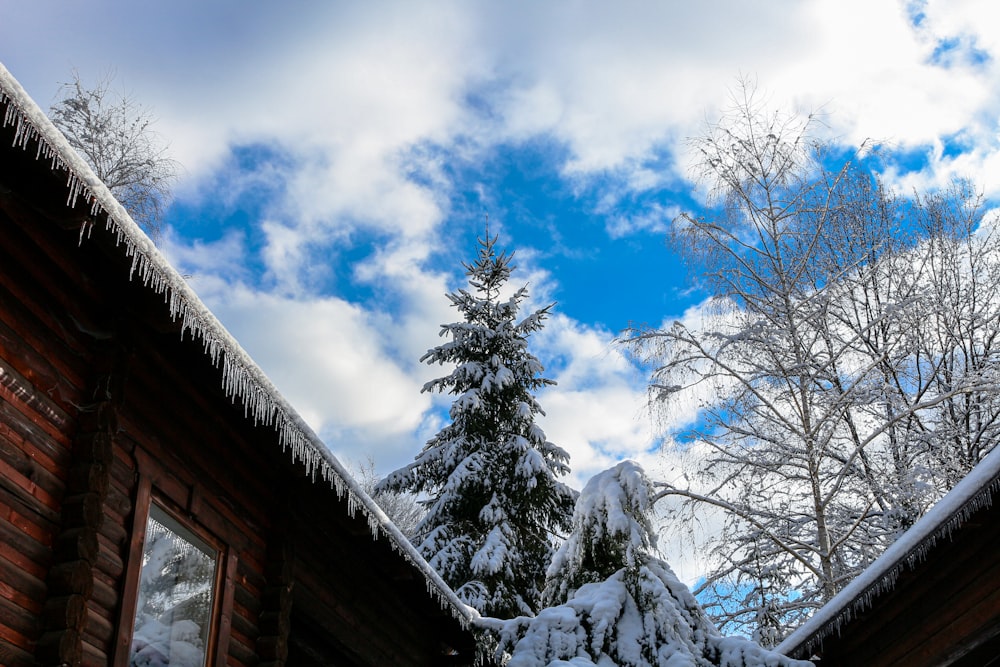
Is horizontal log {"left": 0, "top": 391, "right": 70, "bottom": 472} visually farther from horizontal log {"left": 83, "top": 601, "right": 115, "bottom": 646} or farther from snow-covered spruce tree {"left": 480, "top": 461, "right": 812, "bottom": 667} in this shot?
snow-covered spruce tree {"left": 480, "top": 461, "right": 812, "bottom": 667}

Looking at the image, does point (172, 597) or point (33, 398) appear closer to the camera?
point (33, 398)

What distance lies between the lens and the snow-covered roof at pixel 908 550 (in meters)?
6.76

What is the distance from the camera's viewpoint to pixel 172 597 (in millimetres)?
6379

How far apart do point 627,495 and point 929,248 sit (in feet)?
33.4

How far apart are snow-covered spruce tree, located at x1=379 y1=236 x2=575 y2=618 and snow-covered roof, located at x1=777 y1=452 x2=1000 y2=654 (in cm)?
876

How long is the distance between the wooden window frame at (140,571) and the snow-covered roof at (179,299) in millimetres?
829

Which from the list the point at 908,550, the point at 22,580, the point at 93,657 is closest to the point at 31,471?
the point at 22,580

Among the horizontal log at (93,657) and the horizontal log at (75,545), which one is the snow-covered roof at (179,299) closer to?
the horizontal log at (75,545)

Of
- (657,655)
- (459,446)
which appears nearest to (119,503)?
(657,655)

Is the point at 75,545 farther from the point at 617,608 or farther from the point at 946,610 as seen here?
the point at 946,610

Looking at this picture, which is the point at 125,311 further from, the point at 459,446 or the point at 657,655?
the point at 459,446

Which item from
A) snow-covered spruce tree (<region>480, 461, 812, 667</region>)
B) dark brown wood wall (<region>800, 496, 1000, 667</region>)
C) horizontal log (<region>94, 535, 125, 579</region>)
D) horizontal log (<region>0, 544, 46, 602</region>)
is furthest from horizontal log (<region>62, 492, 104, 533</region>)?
dark brown wood wall (<region>800, 496, 1000, 667</region>)

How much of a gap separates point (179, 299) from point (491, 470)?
1389 cm

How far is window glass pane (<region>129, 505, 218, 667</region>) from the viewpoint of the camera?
19.9ft
